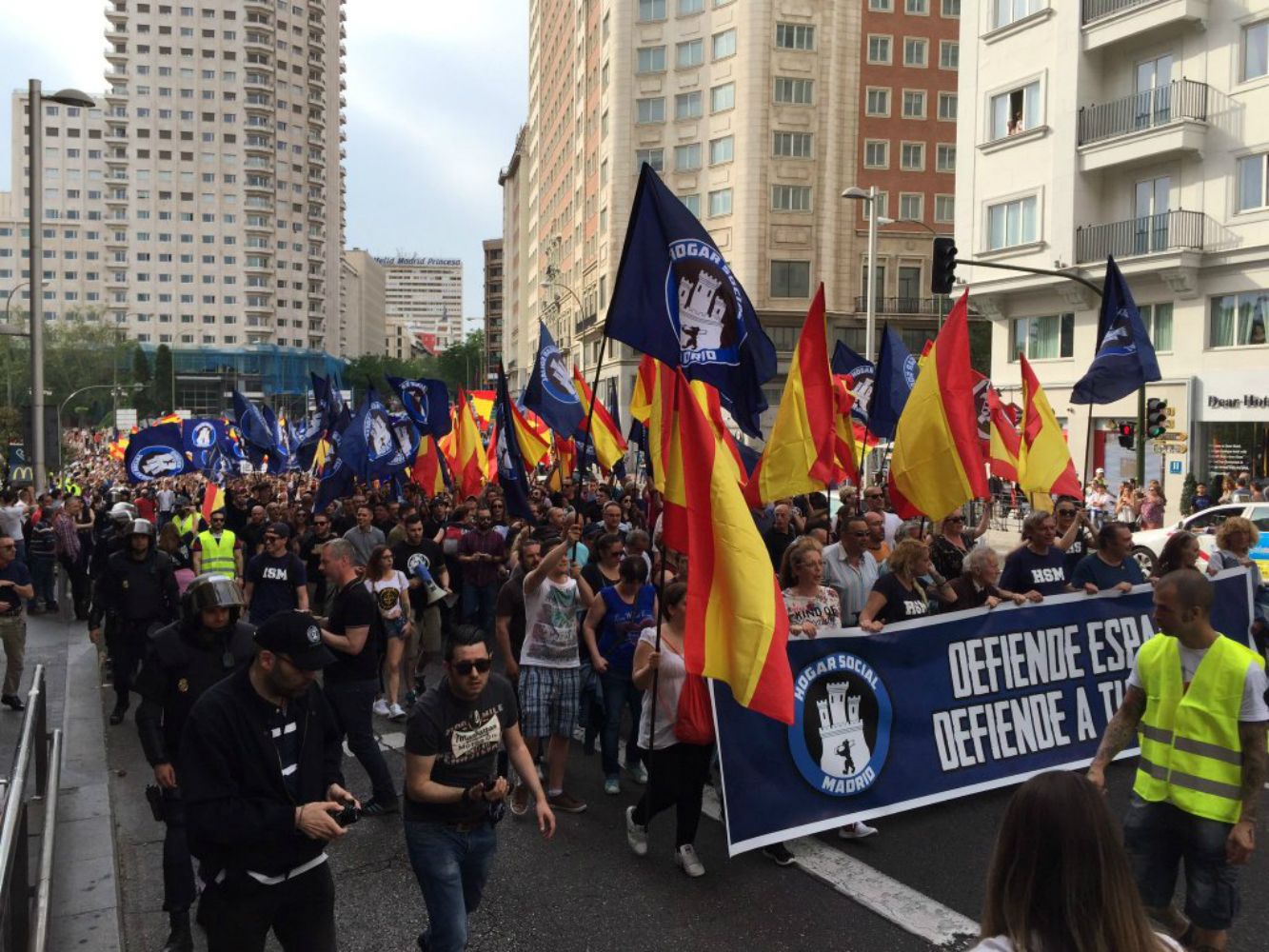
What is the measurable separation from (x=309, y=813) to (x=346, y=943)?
186 centimetres

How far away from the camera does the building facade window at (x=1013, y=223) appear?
30.4m

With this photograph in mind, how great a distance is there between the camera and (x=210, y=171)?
391 feet

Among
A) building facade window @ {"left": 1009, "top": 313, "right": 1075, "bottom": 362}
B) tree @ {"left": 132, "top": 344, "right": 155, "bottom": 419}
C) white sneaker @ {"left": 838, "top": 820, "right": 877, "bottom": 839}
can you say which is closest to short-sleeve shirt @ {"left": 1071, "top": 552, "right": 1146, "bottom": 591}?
white sneaker @ {"left": 838, "top": 820, "right": 877, "bottom": 839}

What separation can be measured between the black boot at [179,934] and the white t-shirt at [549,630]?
8.46 ft

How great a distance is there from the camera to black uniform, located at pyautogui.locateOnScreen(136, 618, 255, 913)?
4.72 m

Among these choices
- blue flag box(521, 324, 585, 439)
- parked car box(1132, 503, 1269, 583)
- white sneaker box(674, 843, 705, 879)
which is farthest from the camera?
blue flag box(521, 324, 585, 439)

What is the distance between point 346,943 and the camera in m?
4.80

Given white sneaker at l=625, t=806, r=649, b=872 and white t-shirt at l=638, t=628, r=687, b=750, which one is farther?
white sneaker at l=625, t=806, r=649, b=872

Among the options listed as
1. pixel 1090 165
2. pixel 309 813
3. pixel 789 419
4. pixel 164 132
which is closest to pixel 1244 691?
pixel 309 813

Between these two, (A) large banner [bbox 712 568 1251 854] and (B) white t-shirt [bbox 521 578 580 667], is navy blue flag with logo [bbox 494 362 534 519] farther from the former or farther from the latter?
(A) large banner [bbox 712 568 1251 854]

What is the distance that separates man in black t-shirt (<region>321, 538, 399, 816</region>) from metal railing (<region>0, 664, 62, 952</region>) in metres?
1.54

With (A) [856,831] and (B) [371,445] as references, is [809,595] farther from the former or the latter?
(B) [371,445]

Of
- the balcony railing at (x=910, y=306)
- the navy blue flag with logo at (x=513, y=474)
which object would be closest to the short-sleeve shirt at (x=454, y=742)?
the navy blue flag with logo at (x=513, y=474)

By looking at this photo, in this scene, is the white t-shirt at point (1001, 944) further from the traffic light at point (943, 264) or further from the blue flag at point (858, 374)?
the traffic light at point (943, 264)
